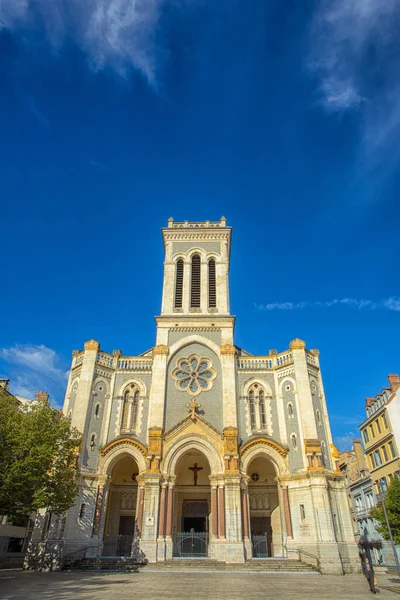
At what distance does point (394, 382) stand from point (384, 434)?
4.92 metres

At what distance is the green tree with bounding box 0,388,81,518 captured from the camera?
17781 mm

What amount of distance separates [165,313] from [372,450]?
25102mm

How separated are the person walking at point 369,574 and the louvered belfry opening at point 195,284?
2288 centimetres

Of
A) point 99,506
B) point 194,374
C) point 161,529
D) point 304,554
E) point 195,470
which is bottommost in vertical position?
point 304,554

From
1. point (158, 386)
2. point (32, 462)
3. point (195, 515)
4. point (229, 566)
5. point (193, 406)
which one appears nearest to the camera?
point (32, 462)

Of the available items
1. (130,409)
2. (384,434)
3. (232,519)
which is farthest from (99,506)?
(384,434)

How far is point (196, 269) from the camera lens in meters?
37.1

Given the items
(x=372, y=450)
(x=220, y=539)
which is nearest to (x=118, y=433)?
(x=220, y=539)

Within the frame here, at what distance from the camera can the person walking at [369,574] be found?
14.4 metres

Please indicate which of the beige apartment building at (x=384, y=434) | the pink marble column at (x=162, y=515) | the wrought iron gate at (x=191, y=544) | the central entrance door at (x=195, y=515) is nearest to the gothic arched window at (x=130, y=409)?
the pink marble column at (x=162, y=515)

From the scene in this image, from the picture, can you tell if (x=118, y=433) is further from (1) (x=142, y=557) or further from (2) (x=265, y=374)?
(2) (x=265, y=374)

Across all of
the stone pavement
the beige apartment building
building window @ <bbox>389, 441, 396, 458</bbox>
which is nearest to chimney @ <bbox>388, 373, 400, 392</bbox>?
the beige apartment building

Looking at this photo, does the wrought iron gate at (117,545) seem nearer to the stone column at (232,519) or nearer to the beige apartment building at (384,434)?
the stone column at (232,519)

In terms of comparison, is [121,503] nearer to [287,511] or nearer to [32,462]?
[287,511]
